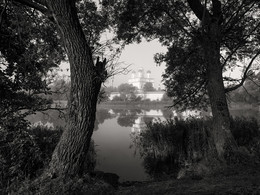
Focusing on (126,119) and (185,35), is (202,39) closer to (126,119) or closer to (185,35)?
(185,35)

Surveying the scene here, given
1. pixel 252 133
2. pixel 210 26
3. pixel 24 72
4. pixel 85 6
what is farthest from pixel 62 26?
pixel 252 133

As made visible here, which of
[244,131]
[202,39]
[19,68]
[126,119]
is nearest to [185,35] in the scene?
[202,39]

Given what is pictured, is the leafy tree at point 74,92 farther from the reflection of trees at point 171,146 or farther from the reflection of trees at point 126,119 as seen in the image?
the reflection of trees at point 126,119

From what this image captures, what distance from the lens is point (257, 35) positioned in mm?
8828

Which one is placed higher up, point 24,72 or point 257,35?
point 257,35

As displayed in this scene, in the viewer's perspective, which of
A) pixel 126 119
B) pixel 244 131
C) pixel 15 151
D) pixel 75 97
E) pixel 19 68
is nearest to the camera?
pixel 75 97

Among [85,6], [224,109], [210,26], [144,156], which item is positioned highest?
[85,6]

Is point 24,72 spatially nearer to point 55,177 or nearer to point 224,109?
point 55,177

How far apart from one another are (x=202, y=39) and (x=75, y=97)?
531 centimetres

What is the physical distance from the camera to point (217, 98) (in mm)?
6848

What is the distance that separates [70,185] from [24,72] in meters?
3.54

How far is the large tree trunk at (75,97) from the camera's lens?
13.8 ft

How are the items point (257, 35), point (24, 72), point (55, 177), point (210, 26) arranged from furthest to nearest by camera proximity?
point (257, 35) → point (210, 26) → point (24, 72) → point (55, 177)

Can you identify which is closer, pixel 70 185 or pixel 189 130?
pixel 70 185
